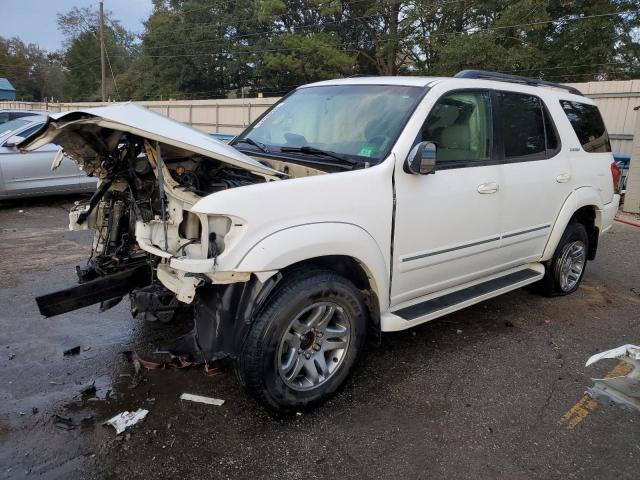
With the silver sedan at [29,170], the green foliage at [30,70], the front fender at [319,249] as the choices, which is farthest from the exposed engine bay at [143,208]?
the green foliage at [30,70]

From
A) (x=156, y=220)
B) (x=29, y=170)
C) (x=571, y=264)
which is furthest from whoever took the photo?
→ (x=29, y=170)

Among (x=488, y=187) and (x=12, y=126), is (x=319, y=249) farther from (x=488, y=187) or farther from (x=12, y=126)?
(x=12, y=126)

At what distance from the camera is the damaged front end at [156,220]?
2789mm

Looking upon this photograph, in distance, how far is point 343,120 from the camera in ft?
12.6

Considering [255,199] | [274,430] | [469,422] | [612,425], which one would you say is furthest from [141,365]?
[612,425]

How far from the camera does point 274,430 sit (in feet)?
9.87

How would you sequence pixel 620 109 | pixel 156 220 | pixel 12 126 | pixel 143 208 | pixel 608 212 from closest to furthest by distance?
pixel 156 220 → pixel 143 208 → pixel 608 212 → pixel 12 126 → pixel 620 109

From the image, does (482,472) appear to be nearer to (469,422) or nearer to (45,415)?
(469,422)

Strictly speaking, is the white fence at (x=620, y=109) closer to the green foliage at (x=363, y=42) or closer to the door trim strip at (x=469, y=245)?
the green foliage at (x=363, y=42)

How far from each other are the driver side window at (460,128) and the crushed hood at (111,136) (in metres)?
1.21

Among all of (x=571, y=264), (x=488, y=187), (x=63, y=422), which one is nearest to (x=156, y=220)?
(x=63, y=422)

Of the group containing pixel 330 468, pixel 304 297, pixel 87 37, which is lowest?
pixel 330 468

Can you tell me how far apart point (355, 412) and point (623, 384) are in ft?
4.84

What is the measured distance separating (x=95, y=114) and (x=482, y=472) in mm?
2734
